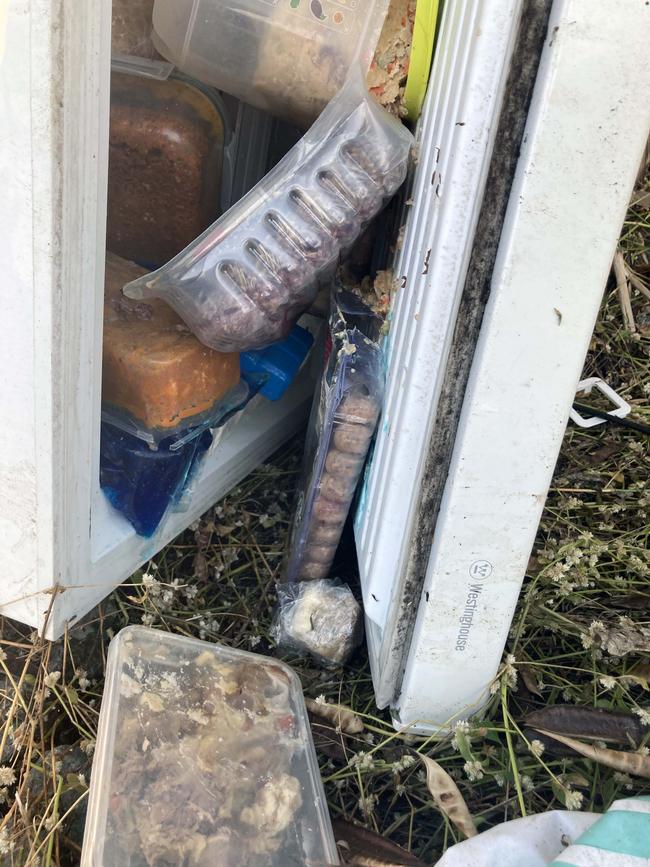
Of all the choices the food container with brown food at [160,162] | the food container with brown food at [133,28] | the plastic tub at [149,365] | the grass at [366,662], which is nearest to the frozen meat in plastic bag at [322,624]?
the grass at [366,662]

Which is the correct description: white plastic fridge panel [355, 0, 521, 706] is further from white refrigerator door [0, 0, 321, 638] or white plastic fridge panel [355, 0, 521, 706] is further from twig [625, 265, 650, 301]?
twig [625, 265, 650, 301]

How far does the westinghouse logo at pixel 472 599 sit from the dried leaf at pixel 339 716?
232 millimetres

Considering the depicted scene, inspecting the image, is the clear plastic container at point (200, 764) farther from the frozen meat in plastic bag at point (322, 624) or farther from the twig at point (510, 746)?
the twig at point (510, 746)

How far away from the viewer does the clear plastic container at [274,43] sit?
1064 mm

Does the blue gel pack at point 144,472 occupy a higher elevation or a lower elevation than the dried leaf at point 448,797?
higher

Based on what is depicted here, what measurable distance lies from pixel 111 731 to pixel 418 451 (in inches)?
21.0

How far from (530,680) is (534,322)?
57 centimetres

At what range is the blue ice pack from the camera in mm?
1295

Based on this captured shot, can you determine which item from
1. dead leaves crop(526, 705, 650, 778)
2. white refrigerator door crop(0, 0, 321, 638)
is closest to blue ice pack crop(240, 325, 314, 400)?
white refrigerator door crop(0, 0, 321, 638)

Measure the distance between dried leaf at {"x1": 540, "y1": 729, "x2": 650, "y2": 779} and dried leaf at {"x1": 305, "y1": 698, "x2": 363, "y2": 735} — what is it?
0.95 feet

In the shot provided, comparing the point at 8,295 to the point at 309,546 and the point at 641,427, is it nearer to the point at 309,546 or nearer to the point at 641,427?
the point at 309,546

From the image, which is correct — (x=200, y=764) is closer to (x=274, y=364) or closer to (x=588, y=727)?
(x=588, y=727)

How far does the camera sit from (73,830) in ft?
3.32

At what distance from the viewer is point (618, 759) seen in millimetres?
944
